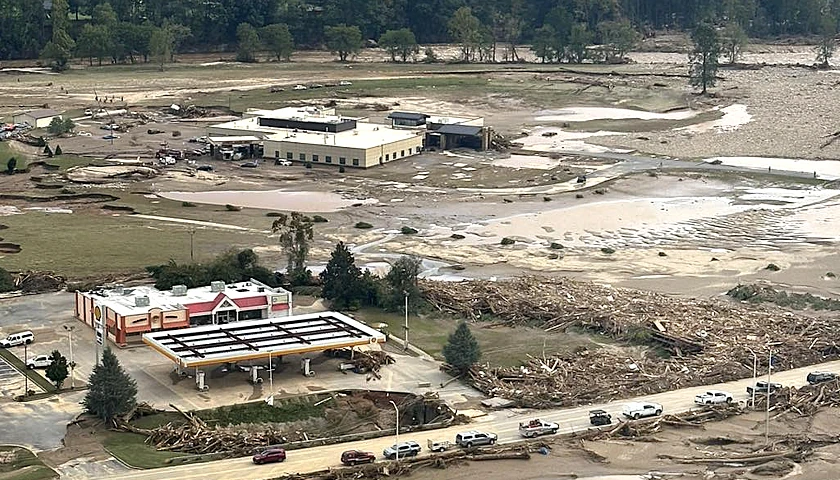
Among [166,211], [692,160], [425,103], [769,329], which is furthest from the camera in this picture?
[425,103]

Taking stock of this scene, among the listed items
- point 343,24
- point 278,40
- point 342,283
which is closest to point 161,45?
point 278,40

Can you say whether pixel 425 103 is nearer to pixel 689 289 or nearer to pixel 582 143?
pixel 582 143

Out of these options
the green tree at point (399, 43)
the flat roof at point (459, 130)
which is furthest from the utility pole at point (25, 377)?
the green tree at point (399, 43)

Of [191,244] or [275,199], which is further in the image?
[275,199]

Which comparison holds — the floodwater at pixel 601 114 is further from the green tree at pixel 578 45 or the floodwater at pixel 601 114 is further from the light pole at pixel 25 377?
the light pole at pixel 25 377

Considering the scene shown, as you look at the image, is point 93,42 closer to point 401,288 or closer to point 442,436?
point 401,288

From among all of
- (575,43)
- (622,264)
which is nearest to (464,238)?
(622,264)
